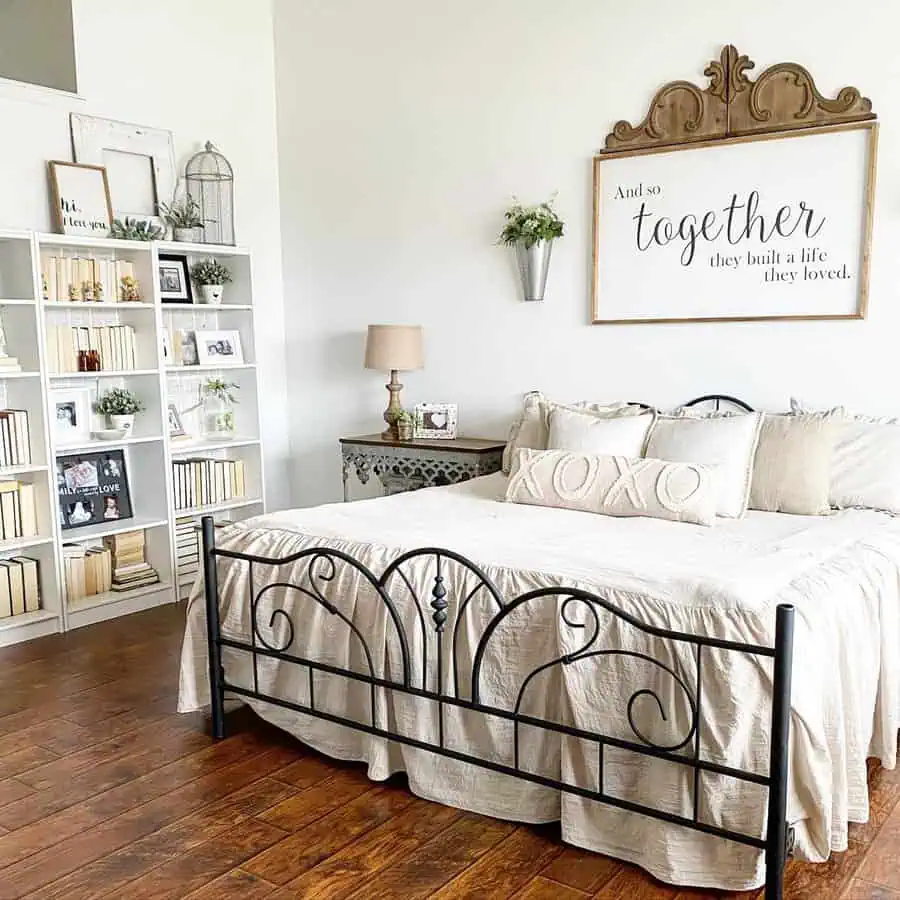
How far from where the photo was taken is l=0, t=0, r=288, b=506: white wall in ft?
14.4

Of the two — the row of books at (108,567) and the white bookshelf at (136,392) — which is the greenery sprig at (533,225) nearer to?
the white bookshelf at (136,392)

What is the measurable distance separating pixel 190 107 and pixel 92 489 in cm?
204

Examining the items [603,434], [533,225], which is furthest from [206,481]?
[603,434]

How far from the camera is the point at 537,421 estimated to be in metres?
4.18

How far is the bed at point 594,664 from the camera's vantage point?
2.20 meters

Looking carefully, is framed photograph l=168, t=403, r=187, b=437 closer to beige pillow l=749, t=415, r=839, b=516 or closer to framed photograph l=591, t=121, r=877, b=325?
framed photograph l=591, t=121, r=877, b=325

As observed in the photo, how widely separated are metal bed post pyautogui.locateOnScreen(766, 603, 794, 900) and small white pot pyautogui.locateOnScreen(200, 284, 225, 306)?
12.2 feet

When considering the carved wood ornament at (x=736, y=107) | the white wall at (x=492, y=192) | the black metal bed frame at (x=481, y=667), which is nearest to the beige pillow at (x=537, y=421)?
the white wall at (x=492, y=192)

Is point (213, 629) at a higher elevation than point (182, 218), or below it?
below

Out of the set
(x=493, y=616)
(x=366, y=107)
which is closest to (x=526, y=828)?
(x=493, y=616)

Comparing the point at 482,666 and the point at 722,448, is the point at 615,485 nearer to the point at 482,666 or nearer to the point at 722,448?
the point at 722,448

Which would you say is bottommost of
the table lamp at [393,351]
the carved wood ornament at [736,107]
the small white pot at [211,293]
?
the table lamp at [393,351]

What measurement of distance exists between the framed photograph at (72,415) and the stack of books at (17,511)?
344mm

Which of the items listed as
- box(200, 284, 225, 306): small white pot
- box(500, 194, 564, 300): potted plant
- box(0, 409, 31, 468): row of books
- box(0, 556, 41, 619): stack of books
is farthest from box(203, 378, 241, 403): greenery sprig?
box(500, 194, 564, 300): potted plant
